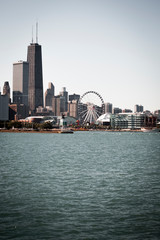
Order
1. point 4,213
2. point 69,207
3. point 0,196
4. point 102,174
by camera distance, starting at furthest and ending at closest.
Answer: point 102,174 → point 0,196 → point 69,207 → point 4,213

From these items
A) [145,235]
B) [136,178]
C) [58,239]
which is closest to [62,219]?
[58,239]

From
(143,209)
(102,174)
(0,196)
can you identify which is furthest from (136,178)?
(0,196)

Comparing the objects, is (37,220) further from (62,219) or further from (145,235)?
(145,235)

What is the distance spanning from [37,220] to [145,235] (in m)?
7.37

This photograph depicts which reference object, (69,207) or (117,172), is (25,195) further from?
(117,172)

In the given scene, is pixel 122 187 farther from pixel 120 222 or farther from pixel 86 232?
pixel 86 232

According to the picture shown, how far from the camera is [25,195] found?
30625 millimetres

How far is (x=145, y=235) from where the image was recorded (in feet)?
68.5

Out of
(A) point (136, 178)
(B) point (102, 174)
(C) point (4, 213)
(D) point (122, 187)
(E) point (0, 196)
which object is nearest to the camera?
(C) point (4, 213)

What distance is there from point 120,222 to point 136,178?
17.8m

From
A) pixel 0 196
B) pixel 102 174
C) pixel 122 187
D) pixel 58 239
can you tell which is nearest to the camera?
pixel 58 239

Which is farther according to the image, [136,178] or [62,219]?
[136,178]

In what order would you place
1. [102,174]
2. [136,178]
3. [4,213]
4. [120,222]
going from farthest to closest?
[102,174], [136,178], [4,213], [120,222]

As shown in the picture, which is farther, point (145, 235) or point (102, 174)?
point (102, 174)
